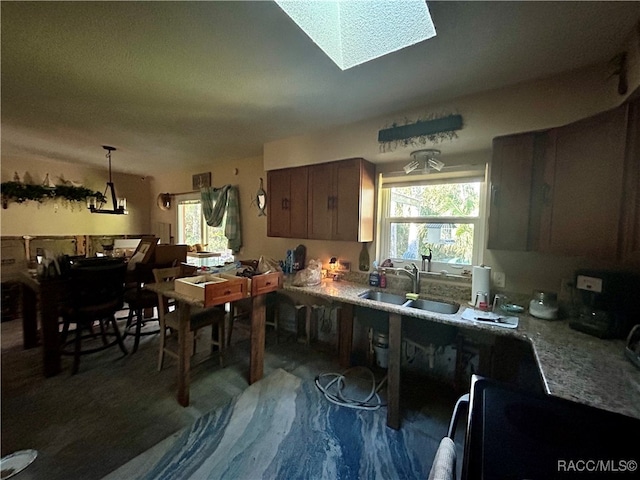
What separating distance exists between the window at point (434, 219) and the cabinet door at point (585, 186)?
2.02 ft

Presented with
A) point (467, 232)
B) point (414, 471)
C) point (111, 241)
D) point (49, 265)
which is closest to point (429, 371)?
point (414, 471)

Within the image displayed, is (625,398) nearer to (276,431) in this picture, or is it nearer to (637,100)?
(637,100)

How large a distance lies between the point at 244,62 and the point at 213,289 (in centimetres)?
149

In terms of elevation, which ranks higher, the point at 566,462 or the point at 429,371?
the point at 566,462

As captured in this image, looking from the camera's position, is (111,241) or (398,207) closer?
(398,207)

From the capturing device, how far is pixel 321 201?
266 centimetres

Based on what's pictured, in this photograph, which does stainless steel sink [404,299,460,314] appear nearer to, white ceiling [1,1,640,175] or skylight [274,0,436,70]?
white ceiling [1,1,640,175]

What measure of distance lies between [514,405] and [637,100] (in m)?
1.52

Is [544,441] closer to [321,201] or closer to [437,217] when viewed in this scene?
[437,217]

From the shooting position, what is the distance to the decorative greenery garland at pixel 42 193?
374 centimetres

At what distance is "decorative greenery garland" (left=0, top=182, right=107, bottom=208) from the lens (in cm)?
374

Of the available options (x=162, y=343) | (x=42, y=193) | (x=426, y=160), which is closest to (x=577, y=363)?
(x=426, y=160)

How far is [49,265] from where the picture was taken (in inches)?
93.5

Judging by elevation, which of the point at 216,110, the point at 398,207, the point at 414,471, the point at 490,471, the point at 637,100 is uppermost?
the point at 216,110
